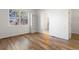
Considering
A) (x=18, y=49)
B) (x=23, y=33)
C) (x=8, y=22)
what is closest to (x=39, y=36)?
(x=23, y=33)

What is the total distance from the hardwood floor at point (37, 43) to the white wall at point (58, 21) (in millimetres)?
112

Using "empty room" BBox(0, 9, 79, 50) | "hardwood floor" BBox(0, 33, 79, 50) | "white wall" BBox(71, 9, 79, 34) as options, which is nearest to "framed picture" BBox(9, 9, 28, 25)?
"empty room" BBox(0, 9, 79, 50)

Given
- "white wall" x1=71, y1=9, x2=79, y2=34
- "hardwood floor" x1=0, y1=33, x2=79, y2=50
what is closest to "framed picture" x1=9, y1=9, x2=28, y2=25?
"hardwood floor" x1=0, y1=33, x2=79, y2=50

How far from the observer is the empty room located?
2262 millimetres

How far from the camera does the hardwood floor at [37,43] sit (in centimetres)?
226

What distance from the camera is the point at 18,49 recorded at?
227 centimetres

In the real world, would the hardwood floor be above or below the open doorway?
below

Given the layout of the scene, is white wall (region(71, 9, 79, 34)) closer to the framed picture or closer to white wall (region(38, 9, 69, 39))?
white wall (region(38, 9, 69, 39))

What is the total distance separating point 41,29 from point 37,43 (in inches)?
10.0

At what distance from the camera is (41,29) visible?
7.69 feet

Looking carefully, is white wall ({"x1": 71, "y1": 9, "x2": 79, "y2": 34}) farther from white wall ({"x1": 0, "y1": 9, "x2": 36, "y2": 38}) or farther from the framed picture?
the framed picture

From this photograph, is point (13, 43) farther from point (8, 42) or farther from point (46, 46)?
point (46, 46)

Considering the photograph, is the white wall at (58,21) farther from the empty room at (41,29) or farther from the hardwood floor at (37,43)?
the hardwood floor at (37,43)

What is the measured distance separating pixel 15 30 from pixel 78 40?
42.9 inches
